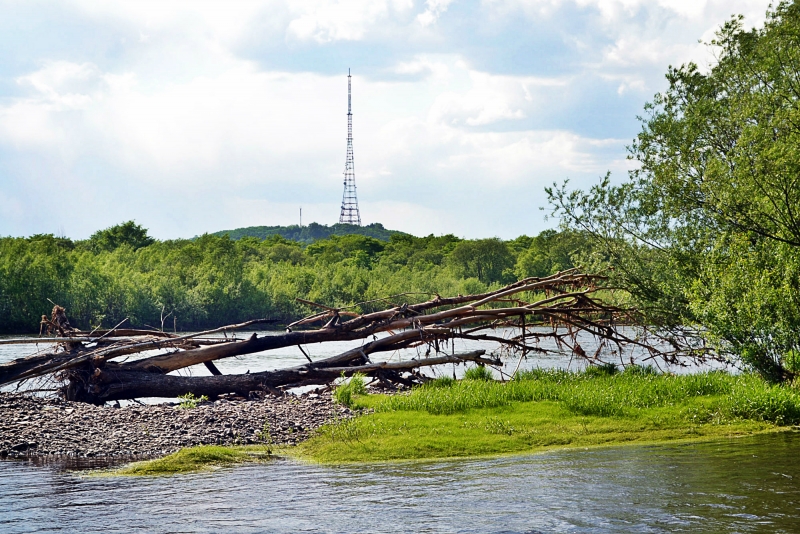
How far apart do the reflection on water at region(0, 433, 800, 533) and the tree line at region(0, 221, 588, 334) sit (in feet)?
158

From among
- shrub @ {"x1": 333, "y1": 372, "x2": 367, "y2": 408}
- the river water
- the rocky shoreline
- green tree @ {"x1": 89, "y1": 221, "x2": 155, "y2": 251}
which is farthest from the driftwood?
green tree @ {"x1": 89, "y1": 221, "x2": 155, "y2": 251}

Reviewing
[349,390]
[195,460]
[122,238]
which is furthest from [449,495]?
[122,238]

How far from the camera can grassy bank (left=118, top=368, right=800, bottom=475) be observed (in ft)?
54.2

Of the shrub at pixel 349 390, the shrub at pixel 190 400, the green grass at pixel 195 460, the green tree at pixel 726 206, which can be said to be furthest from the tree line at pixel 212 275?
the green grass at pixel 195 460

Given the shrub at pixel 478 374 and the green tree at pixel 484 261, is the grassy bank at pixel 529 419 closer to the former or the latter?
the shrub at pixel 478 374

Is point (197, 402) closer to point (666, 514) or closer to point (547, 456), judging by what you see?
point (547, 456)

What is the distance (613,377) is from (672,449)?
21.9 ft

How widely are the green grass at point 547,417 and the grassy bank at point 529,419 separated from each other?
2 centimetres

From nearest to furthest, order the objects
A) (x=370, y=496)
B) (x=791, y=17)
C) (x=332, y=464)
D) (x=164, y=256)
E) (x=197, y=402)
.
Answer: (x=370, y=496), (x=332, y=464), (x=197, y=402), (x=791, y=17), (x=164, y=256)

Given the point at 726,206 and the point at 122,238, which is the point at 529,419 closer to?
the point at 726,206

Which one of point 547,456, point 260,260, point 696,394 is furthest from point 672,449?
point 260,260

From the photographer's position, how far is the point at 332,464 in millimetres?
15703

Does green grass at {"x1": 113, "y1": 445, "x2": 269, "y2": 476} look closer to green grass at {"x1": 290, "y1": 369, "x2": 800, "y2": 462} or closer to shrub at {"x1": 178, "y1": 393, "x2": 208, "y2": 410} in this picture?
green grass at {"x1": 290, "y1": 369, "x2": 800, "y2": 462}

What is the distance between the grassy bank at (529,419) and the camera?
54.2 ft
